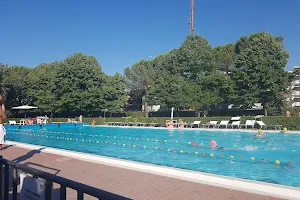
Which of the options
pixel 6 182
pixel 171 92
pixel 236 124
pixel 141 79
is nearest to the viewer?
pixel 6 182

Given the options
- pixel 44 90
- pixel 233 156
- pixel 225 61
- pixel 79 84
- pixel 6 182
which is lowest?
pixel 233 156

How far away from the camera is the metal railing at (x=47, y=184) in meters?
1.78

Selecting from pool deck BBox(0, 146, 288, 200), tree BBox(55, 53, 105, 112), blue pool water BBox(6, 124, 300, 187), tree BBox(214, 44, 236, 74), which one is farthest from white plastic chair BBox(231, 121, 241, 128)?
tree BBox(55, 53, 105, 112)

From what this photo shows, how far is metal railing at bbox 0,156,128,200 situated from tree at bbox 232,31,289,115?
90.3ft

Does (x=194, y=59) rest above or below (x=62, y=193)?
above

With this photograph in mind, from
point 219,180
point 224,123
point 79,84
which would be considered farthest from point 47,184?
point 79,84

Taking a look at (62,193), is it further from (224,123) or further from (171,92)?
(171,92)

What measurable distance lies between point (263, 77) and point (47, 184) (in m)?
28.2

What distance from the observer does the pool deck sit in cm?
541

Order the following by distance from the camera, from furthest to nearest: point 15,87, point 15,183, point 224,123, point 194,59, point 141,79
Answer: point 141,79, point 15,87, point 194,59, point 224,123, point 15,183

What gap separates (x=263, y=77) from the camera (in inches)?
1094

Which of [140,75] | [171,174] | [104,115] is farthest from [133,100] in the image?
[171,174]

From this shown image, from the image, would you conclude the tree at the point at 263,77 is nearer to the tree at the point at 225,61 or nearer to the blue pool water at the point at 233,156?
the tree at the point at 225,61

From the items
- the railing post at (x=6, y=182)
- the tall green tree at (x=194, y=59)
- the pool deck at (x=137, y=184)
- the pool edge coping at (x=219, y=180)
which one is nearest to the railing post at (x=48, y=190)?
the railing post at (x=6, y=182)
